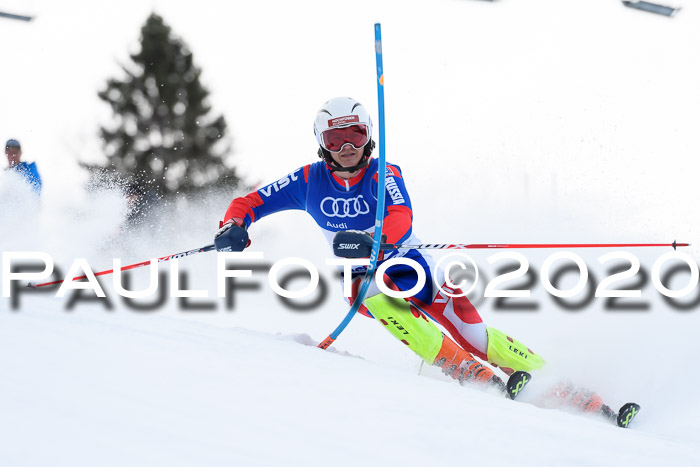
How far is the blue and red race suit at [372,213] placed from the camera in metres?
3.67

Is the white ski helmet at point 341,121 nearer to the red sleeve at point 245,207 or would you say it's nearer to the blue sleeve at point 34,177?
the red sleeve at point 245,207

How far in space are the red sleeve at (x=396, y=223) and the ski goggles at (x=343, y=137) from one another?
0.43 m

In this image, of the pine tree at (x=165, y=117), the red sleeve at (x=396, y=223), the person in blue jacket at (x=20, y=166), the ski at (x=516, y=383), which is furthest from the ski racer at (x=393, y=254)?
the pine tree at (x=165, y=117)

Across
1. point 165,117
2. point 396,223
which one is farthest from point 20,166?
point 165,117

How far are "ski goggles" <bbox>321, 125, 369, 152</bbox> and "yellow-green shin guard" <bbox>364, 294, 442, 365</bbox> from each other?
0.88m

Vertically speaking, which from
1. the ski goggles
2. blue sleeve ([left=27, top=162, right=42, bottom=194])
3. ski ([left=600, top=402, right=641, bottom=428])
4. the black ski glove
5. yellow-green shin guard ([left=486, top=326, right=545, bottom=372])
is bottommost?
ski ([left=600, top=402, right=641, bottom=428])

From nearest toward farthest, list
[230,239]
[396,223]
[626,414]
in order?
[626,414], [396,223], [230,239]

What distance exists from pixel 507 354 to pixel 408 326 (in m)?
0.60

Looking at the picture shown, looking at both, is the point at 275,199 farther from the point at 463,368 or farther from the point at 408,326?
the point at 463,368

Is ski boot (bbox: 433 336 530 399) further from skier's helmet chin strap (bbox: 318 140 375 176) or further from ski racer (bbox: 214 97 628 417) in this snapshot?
skier's helmet chin strap (bbox: 318 140 375 176)

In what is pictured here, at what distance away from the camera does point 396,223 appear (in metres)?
3.55

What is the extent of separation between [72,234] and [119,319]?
6707mm

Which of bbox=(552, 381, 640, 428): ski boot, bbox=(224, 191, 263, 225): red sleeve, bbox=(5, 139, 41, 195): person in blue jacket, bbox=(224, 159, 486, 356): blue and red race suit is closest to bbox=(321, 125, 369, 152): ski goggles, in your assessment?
bbox=(224, 159, 486, 356): blue and red race suit

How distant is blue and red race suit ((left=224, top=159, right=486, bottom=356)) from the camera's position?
3674mm
